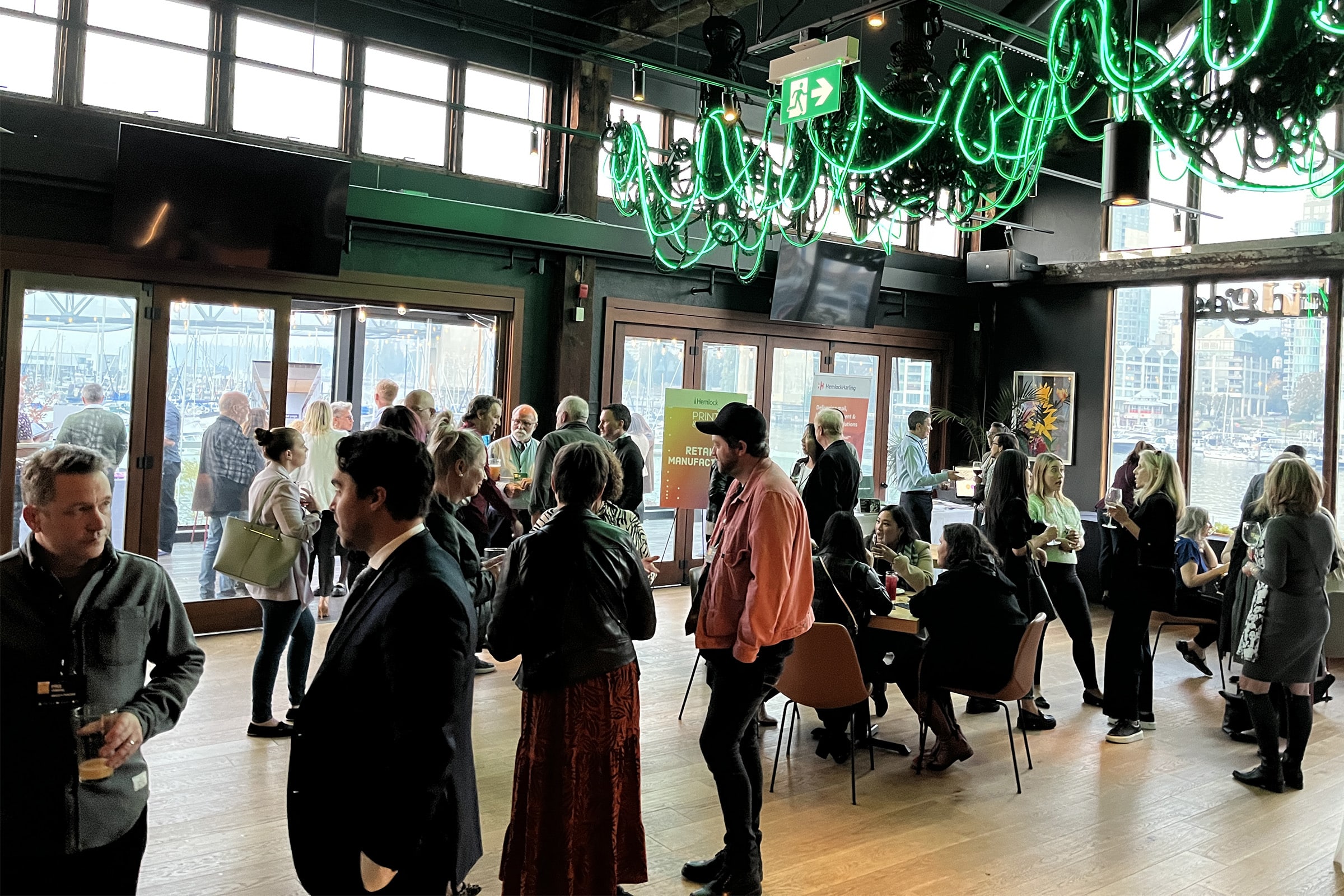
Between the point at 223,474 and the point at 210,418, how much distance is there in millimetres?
409

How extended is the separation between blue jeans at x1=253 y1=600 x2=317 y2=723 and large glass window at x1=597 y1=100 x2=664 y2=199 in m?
5.18

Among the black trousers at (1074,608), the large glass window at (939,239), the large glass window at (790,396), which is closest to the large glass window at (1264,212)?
the large glass window at (939,239)

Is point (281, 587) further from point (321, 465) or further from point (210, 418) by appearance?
point (210, 418)

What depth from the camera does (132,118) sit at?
6.93 meters

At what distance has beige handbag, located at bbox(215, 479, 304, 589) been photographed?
16.3ft

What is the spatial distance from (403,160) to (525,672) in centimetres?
610

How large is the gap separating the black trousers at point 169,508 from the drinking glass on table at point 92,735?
548 centimetres

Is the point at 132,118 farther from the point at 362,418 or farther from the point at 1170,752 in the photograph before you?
the point at 1170,752

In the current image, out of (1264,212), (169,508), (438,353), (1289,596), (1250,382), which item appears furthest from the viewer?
(1250,382)

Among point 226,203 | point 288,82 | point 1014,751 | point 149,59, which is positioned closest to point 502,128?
point 288,82

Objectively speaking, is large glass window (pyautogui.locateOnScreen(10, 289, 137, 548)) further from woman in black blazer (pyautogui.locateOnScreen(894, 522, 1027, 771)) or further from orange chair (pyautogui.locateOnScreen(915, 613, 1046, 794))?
orange chair (pyautogui.locateOnScreen(915, 613, 1046, 794))

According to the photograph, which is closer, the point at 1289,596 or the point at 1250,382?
the point at 1289,596

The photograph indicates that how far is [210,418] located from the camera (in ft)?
24.2

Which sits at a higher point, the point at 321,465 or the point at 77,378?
the point at 77,378
